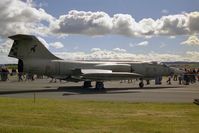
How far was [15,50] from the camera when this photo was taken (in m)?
28.5

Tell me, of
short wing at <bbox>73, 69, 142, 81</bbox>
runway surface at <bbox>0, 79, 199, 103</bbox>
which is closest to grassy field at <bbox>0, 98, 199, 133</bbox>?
runway surface at <bbox>0, 79, 199, 103</bbox>

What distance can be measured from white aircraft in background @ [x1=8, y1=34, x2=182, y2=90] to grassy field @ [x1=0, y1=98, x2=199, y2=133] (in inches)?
560

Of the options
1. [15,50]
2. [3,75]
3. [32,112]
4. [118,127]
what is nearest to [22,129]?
[118,127]

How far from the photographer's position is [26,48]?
28.9 m

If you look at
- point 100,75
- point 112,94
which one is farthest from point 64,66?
point 112,94

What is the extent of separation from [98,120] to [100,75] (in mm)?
17285

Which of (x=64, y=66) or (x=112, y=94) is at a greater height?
(x=64, y=66)

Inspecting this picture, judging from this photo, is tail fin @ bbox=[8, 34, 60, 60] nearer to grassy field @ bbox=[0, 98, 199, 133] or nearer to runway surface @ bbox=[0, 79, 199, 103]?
runway surface @ bbox=[0, 79, 199, 103]

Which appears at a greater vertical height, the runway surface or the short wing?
the short wing

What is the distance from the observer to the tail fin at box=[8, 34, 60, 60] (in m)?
28.5

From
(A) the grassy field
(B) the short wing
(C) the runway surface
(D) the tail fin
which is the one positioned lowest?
(A) the grassy field

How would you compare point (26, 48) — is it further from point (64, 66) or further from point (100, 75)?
point (100, 75)

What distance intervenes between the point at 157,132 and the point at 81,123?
2500 millimetres

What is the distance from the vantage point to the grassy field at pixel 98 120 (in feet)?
34.3
